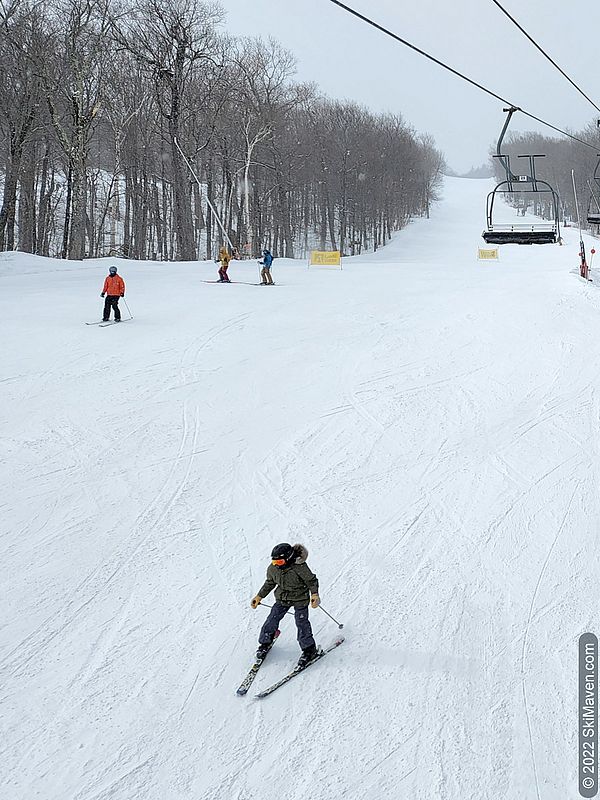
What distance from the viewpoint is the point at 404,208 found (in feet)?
251

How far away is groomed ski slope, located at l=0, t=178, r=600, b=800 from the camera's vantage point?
5.49m

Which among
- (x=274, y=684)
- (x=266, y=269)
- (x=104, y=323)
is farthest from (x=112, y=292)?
(x=274, y=684)

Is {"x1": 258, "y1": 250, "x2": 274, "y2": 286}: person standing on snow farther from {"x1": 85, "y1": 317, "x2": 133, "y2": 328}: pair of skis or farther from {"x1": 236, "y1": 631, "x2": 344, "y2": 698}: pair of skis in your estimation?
{"x1": 236, "y1": 631, "x2": 344, "y2": 698}: pair of skis

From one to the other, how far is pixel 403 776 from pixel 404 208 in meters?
75.6

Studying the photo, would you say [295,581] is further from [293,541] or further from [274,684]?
[293,541]

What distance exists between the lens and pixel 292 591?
6.29 m

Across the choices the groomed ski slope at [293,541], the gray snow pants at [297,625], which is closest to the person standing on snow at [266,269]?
Answer: the groomed ski slope at [293,541]

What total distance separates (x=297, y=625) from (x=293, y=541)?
2.25 metres

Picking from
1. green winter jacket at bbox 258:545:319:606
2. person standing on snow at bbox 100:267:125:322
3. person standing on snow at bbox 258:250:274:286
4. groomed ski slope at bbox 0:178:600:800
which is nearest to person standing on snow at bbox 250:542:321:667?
green winter jacket at bbox 258:545:319:606

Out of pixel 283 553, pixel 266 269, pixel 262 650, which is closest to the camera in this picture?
pixel 283 553

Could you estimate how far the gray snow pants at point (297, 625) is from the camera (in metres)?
6.39

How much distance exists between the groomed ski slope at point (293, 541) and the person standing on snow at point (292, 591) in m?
0.23

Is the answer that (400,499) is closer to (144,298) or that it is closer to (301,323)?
(301,323)

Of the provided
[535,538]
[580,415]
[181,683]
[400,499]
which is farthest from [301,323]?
[181,683]
